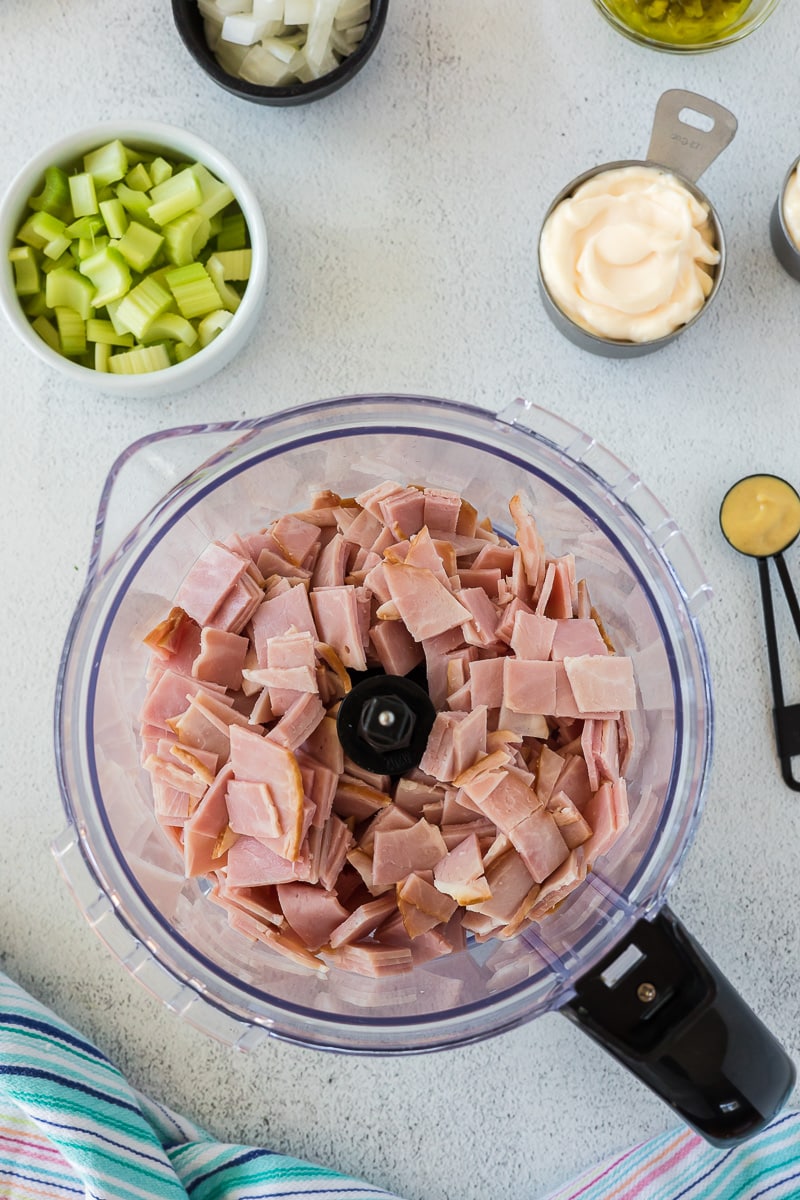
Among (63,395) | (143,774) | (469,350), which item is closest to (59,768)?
(143,774)

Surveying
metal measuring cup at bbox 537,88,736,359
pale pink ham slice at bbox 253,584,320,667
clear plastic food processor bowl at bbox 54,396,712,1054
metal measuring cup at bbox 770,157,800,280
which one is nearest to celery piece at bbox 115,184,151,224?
clear plastic food processor bowl at bbox 54,396,712,1054

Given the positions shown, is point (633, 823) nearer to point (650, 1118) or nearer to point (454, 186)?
point (650, 1118)

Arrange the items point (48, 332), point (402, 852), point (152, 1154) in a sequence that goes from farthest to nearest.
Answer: point (48, 332)
point (152, 1154)
point (402, 852)

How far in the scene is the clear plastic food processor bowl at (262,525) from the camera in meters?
0.93

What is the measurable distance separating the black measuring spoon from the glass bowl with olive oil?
19.3 inches

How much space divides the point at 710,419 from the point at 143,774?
71 centimetres

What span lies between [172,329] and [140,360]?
49mm

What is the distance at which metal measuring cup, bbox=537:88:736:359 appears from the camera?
109 cm

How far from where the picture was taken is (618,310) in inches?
42.8

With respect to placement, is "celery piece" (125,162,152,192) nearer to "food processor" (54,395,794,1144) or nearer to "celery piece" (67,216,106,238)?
"celery piece" (67,216,106,238)

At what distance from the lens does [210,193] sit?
115 centimetres

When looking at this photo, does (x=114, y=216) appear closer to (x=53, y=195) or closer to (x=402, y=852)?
(x=53, y=195)

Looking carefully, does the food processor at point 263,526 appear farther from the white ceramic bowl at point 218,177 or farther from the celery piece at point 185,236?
the celery piece at point 185,236

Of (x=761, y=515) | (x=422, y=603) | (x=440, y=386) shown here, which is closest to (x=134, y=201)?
(x=440, y=386)
